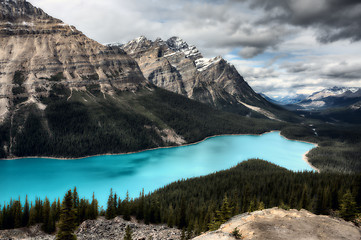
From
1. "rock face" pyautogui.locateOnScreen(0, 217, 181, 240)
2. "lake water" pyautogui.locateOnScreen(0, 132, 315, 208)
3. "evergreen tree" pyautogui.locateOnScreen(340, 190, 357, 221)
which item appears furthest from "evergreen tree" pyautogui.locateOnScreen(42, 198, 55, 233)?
"evergreen tree" pyautogui.locateOnScreen(340, 190, 357, 221)

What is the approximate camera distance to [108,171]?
13588 cm

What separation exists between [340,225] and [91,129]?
18961 cm

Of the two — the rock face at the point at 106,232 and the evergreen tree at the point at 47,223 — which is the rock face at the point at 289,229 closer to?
the rock face at the point at 106,232

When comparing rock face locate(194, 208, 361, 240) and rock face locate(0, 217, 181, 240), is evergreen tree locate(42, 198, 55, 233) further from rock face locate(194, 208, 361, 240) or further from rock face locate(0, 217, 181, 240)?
rock face locate(194, 208, 361, 240)

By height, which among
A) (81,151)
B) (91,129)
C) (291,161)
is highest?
(91,129)

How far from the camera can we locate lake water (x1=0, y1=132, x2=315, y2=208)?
105562 mm

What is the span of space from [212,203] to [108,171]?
84793 mm

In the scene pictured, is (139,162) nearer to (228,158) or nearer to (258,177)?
(228,158)

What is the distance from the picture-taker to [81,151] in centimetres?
16838

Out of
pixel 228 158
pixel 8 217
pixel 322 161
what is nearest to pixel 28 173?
pixel 8 217

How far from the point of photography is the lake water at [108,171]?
105562 mm

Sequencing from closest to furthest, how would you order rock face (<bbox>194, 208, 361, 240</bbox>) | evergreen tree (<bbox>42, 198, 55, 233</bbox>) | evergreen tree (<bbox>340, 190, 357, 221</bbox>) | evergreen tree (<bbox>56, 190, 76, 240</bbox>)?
rock face (<bbox>194, 208, 361, 240</bbox>)
evergreen tree (<bbox>340, 190, 357, 221</bbox>)
evergreen tree (<bbox>56, 190, 76, 240</bbox>)
evergreen tree (<bbox>42, 198, 55, 233</bbox>)

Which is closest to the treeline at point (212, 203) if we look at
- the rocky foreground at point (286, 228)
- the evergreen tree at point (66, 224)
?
the evergreen tree at point (66, 224)

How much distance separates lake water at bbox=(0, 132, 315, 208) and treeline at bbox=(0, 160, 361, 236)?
2861 cm
